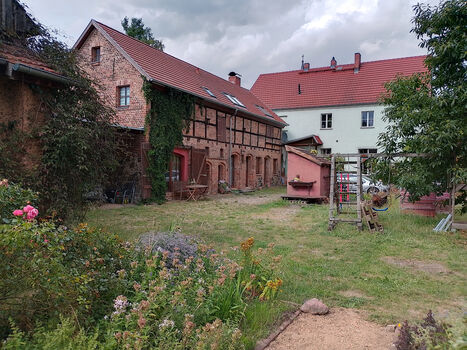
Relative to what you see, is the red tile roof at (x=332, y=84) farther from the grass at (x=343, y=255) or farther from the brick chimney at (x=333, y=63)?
the grass at (x=343, y=255)

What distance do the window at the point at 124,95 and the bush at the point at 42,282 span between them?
13.4m

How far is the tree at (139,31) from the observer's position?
31.1 m

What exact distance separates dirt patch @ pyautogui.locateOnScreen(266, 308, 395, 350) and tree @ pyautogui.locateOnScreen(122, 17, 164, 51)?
30.8 meters

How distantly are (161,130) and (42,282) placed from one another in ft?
43.1

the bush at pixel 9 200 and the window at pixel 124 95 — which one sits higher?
the window at pixel 124 95

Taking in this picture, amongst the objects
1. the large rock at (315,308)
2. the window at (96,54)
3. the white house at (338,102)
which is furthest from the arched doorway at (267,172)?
the large rock at (315,308)

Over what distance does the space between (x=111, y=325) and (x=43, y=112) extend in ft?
15.7

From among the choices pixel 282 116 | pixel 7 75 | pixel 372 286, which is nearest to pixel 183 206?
pixel 7 75

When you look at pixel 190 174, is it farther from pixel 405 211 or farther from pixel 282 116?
pixel 282 116

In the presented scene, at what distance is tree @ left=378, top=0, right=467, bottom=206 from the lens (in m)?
8.07

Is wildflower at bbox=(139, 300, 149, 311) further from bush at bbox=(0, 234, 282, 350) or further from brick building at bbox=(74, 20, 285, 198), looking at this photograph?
brick building at bbox=(74, 20, 285, 198)

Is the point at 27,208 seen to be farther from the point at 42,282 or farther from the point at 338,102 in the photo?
the point at 338,102

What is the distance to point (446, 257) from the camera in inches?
262

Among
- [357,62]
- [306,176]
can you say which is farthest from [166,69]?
[357,62]
